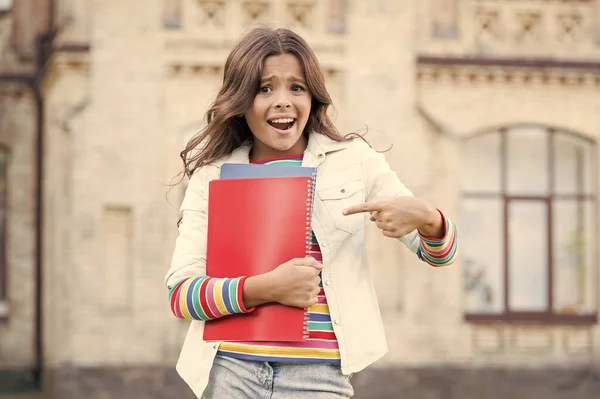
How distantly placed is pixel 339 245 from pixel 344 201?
0.40 ft

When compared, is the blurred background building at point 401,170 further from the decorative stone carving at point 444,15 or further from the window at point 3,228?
the window at point 3,228

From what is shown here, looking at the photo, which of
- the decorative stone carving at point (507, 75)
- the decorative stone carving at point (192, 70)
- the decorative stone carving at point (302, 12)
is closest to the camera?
the decorative stone carving at point (192, 70)

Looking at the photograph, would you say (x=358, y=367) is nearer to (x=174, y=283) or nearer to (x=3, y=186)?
(x=174, y=283)

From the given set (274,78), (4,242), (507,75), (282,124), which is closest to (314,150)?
(282,124)

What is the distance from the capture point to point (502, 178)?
12570 mm

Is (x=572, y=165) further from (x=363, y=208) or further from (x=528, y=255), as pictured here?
(x=363, y=208)

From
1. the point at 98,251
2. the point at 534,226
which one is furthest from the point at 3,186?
the point at 534,226

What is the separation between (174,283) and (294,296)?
37cm

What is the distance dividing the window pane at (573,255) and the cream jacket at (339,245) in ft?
32.8

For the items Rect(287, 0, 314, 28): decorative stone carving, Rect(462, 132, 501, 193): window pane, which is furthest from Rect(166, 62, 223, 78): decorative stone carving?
Rect(462, 132, 501, 193): window pane

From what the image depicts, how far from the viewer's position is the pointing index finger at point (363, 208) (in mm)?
2721

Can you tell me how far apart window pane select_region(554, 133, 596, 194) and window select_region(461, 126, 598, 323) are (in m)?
0.01

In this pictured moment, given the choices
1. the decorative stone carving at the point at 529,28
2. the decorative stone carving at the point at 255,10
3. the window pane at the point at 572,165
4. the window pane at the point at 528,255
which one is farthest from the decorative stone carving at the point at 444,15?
the window pane at the point at 528,255

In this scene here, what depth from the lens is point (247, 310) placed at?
2.77 metres
